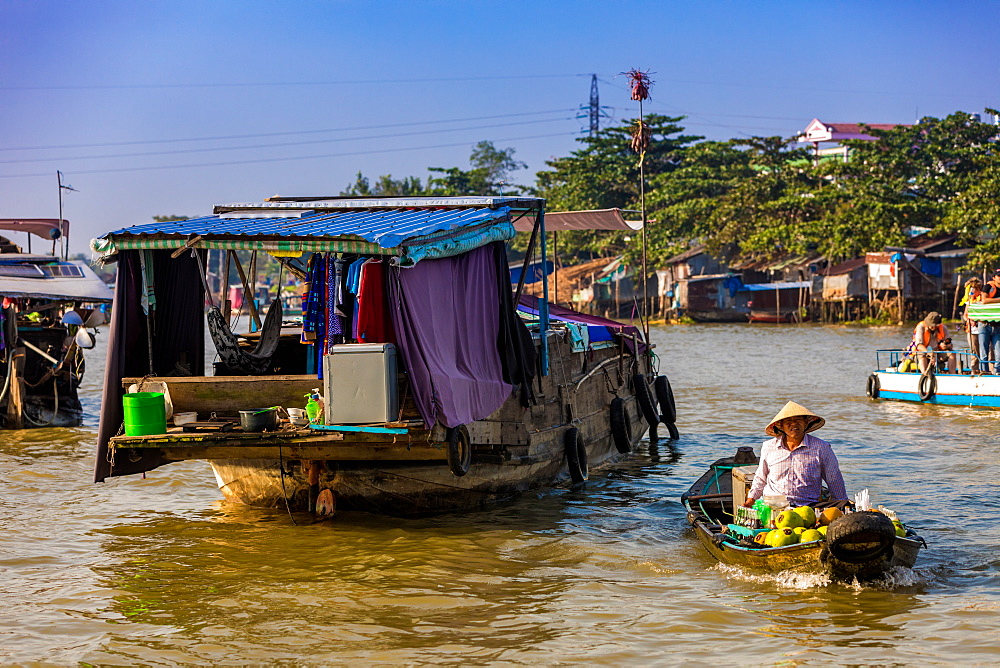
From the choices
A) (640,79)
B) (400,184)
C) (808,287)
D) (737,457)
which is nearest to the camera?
(737,457)

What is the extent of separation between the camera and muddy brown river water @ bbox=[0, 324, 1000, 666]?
6238mm

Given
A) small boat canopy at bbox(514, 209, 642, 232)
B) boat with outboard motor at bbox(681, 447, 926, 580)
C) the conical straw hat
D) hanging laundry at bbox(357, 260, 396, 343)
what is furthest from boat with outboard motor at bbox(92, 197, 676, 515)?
small boat canopy at bbox(514, 209, 642, 232)

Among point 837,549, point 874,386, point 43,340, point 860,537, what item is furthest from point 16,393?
point 874,386

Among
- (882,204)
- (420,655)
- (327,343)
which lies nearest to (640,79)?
(327,343)

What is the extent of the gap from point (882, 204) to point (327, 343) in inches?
1473

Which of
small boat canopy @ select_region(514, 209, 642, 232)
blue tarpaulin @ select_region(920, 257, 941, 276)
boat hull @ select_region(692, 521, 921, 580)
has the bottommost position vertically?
boat hull @ select_region(692, 521, 921, 580)

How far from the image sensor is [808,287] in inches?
1743

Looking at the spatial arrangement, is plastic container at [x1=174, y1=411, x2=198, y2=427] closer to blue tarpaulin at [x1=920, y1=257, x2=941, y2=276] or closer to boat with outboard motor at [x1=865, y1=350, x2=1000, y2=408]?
boat with outboard motor at [x1=865, y1=350, x2=1000, y2=408]

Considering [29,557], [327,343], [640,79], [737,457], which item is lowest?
[29,557]

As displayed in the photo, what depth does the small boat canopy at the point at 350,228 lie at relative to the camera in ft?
25.0

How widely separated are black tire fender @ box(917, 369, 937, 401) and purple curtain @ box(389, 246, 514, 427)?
10.9 m

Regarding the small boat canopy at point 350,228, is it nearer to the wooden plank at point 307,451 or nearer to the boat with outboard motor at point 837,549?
the wooden plank at point 307,451

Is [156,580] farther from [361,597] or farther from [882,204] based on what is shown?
[882,204]

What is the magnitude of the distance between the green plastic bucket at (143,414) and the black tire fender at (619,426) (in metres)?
5.98
